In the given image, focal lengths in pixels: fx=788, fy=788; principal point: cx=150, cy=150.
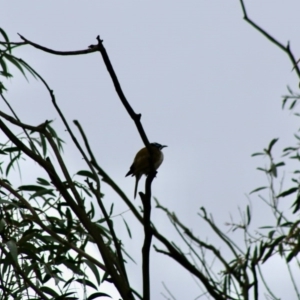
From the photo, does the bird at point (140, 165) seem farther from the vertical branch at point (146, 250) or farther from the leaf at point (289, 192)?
the vertical branch at point (146, 250)

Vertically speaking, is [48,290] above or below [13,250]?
above

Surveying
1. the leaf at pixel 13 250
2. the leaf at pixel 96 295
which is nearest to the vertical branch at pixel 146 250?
the leaf at pixel 13 250

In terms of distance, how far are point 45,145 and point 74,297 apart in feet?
4.09

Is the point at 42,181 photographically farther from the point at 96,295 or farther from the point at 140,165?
the point at 140,165

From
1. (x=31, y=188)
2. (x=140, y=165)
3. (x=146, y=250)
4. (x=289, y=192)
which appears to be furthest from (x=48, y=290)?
(x=140, y=165)

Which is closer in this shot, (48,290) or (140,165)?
(48,290)

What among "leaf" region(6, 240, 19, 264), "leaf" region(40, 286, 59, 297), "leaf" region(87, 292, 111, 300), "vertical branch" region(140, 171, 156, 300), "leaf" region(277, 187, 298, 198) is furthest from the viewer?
"leaf" region(277, 187, 298, 198)

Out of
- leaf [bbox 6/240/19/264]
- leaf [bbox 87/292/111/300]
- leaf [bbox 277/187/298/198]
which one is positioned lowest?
leaf [bbox 87/292/111/300]

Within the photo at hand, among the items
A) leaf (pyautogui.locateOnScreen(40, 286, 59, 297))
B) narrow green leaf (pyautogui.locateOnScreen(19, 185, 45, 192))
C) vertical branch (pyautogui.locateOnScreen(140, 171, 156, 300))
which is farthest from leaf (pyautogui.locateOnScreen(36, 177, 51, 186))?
vertical branch (pyautogui.locateOnScreen(140, 171, 156, 300))

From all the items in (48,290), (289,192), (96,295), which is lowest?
(96,295)

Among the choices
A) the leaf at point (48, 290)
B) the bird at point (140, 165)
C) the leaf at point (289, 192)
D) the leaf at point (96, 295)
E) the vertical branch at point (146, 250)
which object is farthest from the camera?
the bird at point (140, 165)

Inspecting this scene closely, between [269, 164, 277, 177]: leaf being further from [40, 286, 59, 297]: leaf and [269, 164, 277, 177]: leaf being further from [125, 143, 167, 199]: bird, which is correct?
[125, 143, 167, 199]: bird

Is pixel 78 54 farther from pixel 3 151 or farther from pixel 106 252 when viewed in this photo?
pixel 3 151

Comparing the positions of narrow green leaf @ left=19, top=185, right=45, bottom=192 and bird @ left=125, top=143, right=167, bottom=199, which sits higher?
bird @ left=125, top=143, right=167, bottom=199
